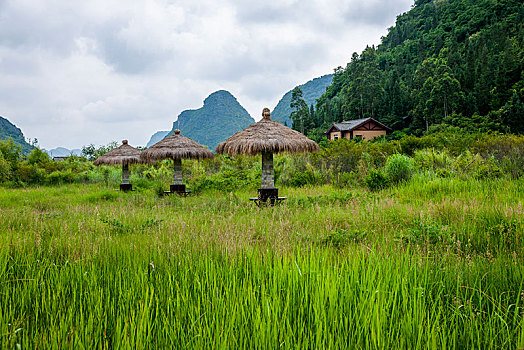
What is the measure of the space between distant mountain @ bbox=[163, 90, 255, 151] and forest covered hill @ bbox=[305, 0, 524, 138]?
3993 centimetres

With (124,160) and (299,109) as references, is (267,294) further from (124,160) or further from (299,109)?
(299,109)

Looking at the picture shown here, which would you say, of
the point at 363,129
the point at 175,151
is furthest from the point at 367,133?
the point at 175,151

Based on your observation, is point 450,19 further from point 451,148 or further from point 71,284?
point 71,284

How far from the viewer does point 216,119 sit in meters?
110

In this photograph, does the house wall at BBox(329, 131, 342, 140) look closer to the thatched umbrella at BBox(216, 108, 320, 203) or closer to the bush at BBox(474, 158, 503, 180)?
the bush at BBox(474, 158, 503, 180)

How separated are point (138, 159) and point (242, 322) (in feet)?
38.3

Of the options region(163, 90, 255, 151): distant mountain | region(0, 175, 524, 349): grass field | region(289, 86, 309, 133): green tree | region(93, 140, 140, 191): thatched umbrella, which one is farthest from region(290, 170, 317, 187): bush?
region(163, 90, 255, 151): distant mountain

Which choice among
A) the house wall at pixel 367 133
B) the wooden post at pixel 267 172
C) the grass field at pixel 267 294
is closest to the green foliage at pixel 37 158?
the wooden post at pixel 267 172

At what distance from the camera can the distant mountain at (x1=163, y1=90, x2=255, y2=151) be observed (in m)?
97.3

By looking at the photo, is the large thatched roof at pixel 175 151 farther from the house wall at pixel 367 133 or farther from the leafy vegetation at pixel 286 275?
the house wall at pixel 367 133

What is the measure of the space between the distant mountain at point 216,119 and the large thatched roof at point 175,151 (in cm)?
7913

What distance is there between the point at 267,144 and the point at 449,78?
1380 inches

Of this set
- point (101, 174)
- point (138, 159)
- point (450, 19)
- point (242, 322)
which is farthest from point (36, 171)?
point (450, 19)

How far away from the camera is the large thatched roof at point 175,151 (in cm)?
1070
